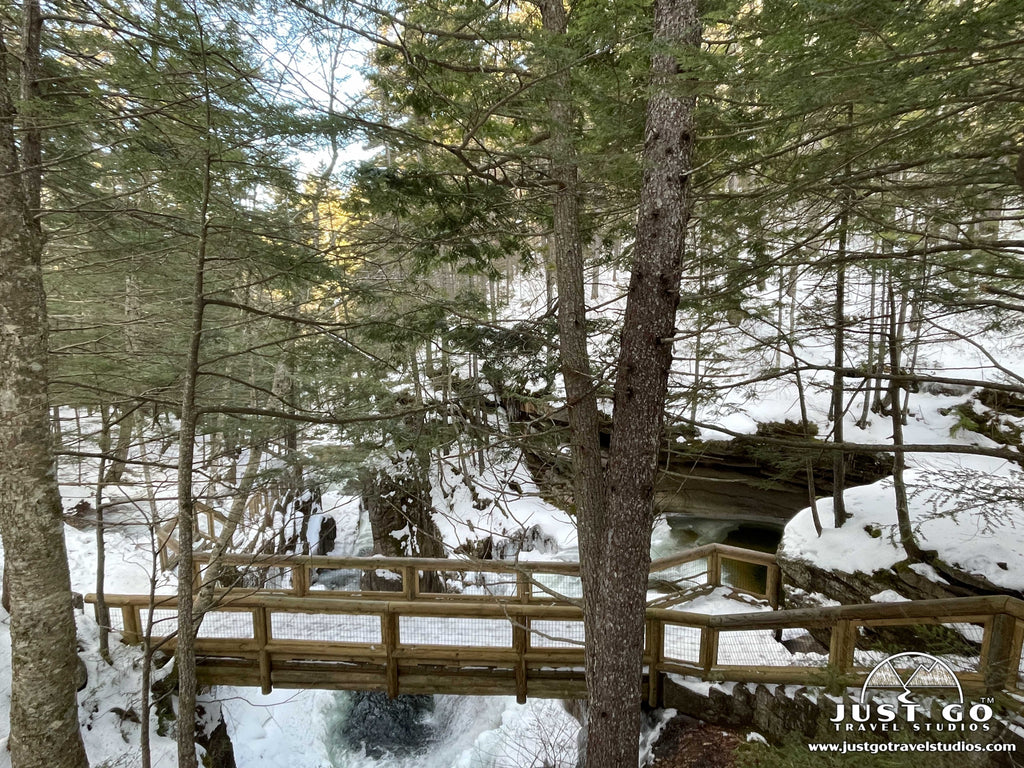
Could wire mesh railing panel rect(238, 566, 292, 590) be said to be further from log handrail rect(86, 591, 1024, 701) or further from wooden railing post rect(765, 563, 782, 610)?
wooden railing post rect(765, 563, 782, 610)

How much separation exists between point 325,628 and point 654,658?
11.6 ft

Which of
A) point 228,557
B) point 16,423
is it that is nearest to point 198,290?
point 16,423

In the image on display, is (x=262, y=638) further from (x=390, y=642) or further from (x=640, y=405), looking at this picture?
(x=640, y=405)

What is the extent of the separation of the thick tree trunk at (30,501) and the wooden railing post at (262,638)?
1.51 m

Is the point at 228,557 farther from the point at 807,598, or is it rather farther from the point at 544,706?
the point at 807,598

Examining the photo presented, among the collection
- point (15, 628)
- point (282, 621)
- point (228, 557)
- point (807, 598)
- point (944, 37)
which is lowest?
point (807, 598)

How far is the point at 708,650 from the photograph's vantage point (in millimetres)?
4199

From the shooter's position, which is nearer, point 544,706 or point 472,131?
point 472,131

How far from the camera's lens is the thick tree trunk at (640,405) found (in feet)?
8.76

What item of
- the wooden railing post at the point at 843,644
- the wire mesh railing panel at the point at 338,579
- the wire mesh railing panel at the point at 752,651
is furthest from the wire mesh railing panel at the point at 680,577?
the wire mesh railing panel at the point at 338,579

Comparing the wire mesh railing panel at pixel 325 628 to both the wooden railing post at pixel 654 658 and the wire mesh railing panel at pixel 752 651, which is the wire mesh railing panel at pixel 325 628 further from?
the wire mesh railing panel at pixel 752 651

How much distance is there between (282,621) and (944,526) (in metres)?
8.93

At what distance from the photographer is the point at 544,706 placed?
278 inches

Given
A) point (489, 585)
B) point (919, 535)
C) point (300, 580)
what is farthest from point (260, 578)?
point (919, 535)
